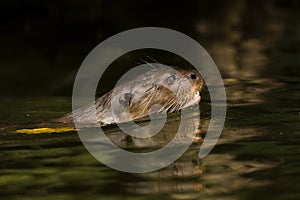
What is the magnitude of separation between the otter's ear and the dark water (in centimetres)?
33

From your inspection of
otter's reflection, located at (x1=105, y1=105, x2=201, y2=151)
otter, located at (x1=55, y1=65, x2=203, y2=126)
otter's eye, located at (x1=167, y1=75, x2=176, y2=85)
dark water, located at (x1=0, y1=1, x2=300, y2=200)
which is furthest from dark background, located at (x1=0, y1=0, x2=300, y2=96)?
otter's reflection, located at (x1=105, y1=105, x2=201, y2=151)

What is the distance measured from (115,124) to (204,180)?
1965 millimetres

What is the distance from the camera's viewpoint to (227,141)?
5297 millimetres

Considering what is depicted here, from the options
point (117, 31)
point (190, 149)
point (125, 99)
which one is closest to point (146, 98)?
point (125, 99)

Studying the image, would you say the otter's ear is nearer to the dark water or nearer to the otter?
the otter

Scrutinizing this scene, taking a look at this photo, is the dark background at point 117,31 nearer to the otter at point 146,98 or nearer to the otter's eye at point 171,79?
the otter at point 146,98

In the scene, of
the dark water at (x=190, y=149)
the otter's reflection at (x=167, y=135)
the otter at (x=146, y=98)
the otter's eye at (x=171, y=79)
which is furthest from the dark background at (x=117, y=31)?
the otter's reflection at (x=167, y=135)

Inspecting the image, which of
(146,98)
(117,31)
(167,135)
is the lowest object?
(167,135)

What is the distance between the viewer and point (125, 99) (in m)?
6.18

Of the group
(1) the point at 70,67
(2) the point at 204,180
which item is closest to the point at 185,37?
(1) the point at 70,67

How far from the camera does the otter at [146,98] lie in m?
6.18

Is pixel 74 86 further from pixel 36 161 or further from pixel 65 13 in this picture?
pixel 65 13

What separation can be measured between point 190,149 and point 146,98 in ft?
4.03

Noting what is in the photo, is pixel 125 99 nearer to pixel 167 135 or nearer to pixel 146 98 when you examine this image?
pixel 146 98
